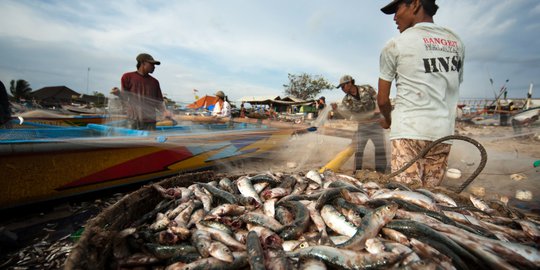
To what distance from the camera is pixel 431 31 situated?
2.67 meters

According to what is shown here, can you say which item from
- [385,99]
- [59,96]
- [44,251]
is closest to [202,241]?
[385,99]

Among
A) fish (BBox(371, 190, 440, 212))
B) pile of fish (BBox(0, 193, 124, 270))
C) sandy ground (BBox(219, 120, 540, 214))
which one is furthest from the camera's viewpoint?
sandy ground (BBox(219, 120, 540, 214))

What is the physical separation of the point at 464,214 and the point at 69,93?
1817 cm

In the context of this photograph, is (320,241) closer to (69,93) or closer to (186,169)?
(186,169)

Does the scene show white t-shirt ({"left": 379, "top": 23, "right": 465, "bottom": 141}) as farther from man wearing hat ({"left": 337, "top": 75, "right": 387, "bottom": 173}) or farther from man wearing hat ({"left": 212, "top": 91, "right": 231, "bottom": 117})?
man wearing hat ({"left": 212, "top": 91, "right": 231, "bottom": 117})

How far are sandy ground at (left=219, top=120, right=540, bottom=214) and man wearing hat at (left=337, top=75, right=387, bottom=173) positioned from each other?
1.82 feet

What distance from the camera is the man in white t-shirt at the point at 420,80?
8.78 feet

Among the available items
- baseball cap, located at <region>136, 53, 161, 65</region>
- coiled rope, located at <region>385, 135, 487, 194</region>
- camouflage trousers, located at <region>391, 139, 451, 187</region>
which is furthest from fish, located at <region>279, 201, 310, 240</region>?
baseball cap, located at <region>136, 53, 161, 65</region>

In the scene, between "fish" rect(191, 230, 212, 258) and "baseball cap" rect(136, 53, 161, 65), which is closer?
"fish" rect(191, 230, 212, 258)

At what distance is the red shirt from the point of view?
567cm

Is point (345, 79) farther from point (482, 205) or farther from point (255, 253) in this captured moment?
point (255, 253)

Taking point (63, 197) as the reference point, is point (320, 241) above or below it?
above

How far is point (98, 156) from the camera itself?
4598mm

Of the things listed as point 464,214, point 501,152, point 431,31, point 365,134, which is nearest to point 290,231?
point 464,214
